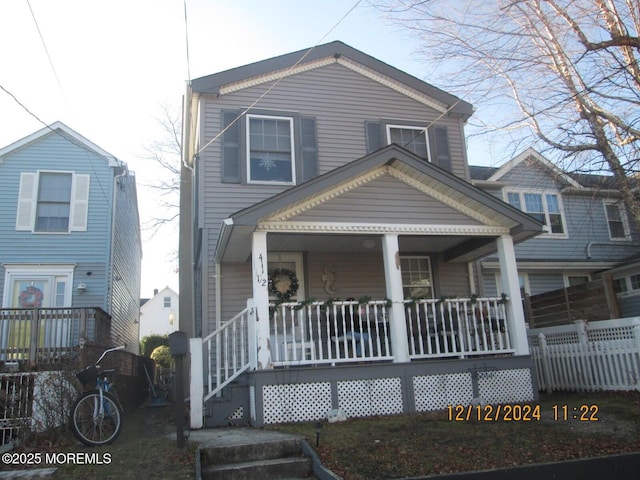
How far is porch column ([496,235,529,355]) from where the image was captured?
9.00 m

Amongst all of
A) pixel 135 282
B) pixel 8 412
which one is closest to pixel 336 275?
pixel 8 412

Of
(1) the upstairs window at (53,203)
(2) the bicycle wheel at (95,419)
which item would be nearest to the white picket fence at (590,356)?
(2) the bicycle wheel at (95,419)

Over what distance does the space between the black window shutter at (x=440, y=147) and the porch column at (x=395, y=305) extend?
3954 millimetres

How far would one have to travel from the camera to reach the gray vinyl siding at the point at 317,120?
1043 cm

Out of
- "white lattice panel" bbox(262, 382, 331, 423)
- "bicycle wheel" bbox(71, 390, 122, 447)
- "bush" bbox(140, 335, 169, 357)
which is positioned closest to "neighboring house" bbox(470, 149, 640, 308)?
"white lattice panel" bbox(262, 382, 331, 423)

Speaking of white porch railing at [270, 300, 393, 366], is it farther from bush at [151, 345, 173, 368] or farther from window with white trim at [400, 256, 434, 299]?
bush at [151, 345, 173, 368]

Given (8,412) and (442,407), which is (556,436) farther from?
(8,412)

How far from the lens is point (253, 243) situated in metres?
8.29

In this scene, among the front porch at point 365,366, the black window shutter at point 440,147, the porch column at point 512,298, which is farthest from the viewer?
the black window shutter at point 440,147

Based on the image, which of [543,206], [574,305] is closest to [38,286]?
[574,305]

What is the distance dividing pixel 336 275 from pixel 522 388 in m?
4.09

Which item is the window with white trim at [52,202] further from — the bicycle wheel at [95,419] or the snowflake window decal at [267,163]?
the bicycle wheel at [95,419]

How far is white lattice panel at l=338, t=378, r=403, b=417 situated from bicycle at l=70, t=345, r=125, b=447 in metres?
3.20

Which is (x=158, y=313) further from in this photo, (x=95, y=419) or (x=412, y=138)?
(x=95, y=419)
